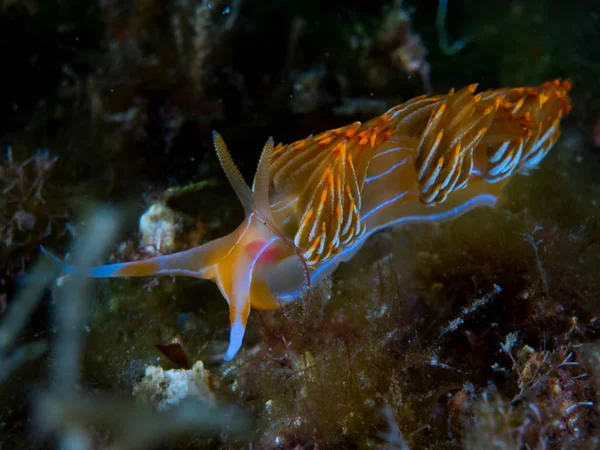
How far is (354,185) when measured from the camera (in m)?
2.90

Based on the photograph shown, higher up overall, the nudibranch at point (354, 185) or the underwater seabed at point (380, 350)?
the nudibranch at point (354, 185)

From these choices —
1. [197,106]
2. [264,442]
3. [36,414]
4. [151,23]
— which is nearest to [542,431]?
[264,442]

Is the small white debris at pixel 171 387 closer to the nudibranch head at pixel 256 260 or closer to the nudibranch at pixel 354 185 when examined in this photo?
the nudibranch at pixel 354 185

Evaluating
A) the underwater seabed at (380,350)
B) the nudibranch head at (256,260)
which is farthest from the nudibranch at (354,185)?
the underwater seabed at (380,350)

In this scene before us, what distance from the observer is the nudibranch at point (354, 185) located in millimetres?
2723

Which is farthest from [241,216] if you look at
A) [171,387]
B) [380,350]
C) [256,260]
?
[380,350]

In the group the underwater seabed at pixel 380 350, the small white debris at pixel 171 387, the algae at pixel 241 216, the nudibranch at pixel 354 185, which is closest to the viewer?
the underwater seabed at pixel 380 350

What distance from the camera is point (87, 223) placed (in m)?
3.59

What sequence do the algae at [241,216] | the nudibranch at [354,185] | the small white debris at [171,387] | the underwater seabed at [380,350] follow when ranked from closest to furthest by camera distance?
the underwater seabed at [380,350] → the algae at [241,216] → the small white debris at [171,387] → the nudibranch at [354,185]

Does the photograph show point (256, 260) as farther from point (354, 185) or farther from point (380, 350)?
point (380, 350)

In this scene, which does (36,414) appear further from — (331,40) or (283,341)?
(331,40)

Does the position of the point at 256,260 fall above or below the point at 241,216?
above

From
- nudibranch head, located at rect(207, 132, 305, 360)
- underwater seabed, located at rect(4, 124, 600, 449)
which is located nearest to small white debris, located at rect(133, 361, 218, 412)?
underwater seabed, located at rect(4, 124, 600, 449)

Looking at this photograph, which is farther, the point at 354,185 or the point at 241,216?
the point at 241,216
